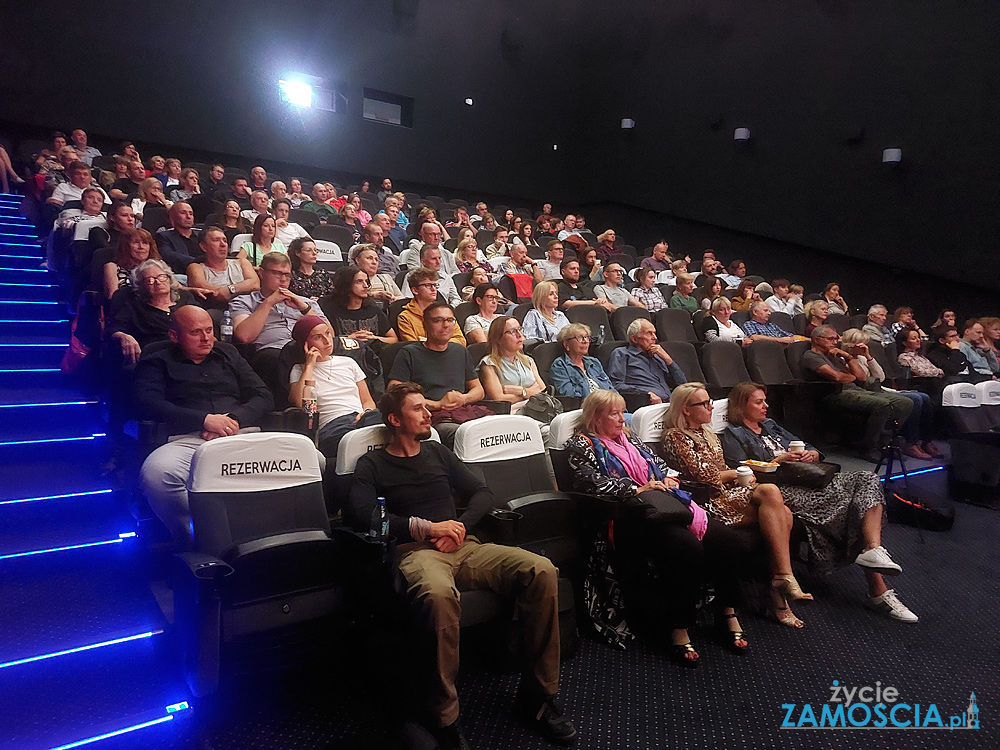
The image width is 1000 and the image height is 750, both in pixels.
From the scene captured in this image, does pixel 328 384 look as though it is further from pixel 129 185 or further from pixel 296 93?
pixel 296 93

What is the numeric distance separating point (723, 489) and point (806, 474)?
1.16 feet

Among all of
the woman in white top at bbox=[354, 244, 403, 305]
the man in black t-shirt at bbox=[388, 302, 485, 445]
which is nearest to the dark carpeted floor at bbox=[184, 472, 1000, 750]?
the man in black t-shirt at bbox=[388, 302, 485, 445]

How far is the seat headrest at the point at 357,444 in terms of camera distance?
2.15 metres

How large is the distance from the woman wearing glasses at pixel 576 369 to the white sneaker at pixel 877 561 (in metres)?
1.43

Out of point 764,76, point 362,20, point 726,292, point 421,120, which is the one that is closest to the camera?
point 726,292

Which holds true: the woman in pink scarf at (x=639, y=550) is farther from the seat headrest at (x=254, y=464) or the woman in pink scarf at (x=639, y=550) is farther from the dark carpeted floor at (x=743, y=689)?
the seat headrest at (x=254, y=464)

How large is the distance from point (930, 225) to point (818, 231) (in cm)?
116

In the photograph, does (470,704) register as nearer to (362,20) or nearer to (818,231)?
(818,231)

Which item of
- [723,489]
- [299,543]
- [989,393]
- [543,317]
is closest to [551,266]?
[543,317]

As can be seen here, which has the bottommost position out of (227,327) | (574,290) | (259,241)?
(227,327)

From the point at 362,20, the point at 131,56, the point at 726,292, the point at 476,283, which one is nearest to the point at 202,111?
the point at 131,56

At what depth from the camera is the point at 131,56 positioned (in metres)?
7.20

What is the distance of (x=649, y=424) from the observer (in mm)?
2832

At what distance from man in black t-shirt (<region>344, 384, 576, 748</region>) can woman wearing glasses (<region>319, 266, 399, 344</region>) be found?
123 centimetres
